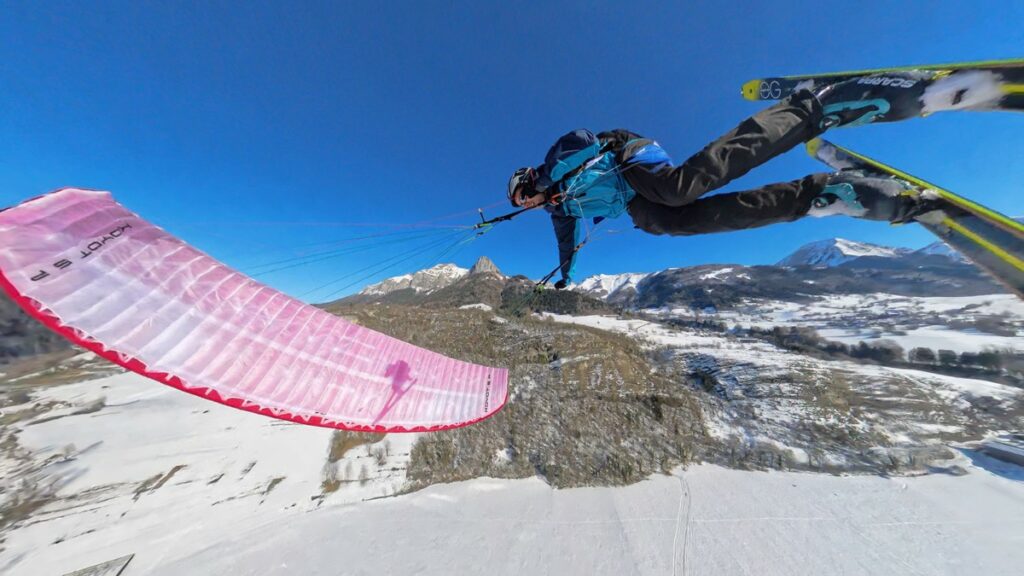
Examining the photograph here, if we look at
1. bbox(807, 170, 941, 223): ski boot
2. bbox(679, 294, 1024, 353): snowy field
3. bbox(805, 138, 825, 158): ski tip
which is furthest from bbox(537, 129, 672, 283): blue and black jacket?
bbox(679, 294, 1024, 353): snowy field

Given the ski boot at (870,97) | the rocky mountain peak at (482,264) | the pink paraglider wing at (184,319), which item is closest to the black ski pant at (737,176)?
the ski boot at (870,97)

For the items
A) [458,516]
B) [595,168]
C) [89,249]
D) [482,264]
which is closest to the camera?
[89,249]

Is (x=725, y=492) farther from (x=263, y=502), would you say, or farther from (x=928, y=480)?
(x=263, y=502)

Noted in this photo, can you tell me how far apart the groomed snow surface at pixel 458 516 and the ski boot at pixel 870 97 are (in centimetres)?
2213

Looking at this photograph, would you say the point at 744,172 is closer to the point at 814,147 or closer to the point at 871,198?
the point at 871,198

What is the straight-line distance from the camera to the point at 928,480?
19.8 m

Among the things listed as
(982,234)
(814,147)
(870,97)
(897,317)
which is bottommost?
(982,234)

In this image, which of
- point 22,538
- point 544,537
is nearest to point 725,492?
point 544,537

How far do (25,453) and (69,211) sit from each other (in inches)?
1093

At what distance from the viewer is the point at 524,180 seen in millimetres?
5645

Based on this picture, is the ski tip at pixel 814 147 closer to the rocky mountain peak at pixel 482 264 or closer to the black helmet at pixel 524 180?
the black helmet at pixel 524 180

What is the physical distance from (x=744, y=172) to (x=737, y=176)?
0.09m

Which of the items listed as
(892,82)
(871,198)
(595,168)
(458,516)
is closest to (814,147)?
(892,82)

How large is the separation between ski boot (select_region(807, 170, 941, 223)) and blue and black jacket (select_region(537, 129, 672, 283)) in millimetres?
2021
